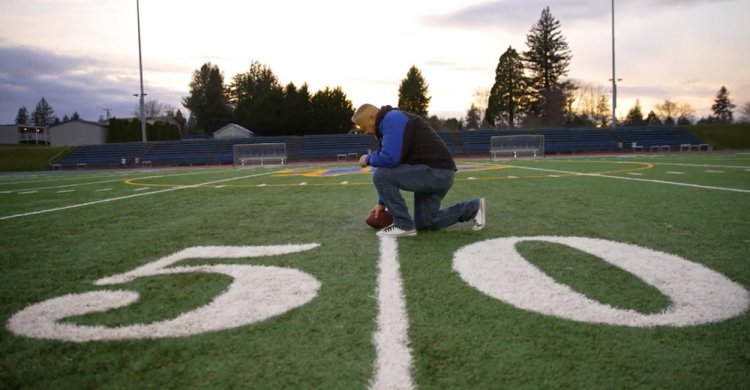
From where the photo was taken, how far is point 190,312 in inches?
98.0

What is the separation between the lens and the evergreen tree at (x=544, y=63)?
68562 mm

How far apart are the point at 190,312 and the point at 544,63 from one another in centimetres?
7468

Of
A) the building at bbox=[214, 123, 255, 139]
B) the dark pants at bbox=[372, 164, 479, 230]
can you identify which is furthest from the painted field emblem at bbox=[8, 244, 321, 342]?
the building at bbox=[214, 123, 255, 139]

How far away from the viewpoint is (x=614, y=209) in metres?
5.84

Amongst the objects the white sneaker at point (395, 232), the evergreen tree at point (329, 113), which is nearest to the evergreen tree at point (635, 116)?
the evergreen tree at point (329, 113)

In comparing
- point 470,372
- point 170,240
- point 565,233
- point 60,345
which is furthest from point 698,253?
point 170,240

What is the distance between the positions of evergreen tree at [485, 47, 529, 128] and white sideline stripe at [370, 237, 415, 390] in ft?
235

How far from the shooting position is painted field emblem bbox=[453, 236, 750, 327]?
2.33m

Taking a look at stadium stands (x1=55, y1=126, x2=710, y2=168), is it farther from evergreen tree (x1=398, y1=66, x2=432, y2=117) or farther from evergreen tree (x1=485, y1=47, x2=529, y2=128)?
evergreen tree (x1=398, y1=66, x2=432, y2=117)

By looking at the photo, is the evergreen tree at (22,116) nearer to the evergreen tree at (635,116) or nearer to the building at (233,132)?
the building at (233,132)

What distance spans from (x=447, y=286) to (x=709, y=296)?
1.44m

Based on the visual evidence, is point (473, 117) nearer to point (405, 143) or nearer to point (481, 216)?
point (481, 216)

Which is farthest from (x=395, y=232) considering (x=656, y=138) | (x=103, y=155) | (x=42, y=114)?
(x=42, y=114)

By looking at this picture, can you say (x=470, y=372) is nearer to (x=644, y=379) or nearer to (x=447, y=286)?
(x=644, y=379)
